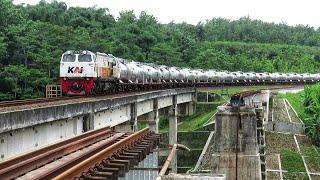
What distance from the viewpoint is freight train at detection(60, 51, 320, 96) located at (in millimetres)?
28578

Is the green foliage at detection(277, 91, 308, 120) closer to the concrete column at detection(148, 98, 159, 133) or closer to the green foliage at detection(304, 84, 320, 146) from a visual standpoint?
the green foliage at detection(304, 84, 320, 146)

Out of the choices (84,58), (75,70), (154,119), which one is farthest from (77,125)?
(154,119)

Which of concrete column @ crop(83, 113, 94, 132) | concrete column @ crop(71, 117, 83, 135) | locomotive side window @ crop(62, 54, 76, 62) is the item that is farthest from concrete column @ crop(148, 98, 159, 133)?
concrete column @ crop(71, 117, 83, 135)

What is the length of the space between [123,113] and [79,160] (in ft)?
46.4

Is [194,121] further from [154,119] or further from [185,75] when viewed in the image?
[154,119]

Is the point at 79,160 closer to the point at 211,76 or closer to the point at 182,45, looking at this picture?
the point at 211,76

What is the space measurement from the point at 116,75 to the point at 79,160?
919 inches

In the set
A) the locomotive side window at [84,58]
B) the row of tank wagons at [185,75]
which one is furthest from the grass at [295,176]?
the locomotive side window at [84,58]

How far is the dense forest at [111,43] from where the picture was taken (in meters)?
52.8

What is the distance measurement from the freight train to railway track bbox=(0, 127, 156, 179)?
11.8 meters

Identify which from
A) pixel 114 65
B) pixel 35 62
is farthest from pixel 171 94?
pixel 35 62

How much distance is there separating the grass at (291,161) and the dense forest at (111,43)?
81.5ft

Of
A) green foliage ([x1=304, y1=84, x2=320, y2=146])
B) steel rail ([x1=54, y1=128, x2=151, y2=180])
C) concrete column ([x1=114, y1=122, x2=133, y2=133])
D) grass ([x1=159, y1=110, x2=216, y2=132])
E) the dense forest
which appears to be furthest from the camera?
grass ([x1=159, y1=110, x2=216, y2=132])

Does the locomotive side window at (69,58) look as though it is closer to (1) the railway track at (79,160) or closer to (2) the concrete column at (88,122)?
(2) the concrete column at (88,122)
